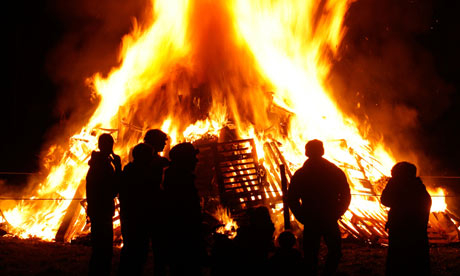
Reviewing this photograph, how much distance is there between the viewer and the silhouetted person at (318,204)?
13.9 ft

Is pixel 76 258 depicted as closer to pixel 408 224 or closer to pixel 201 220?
pixel 201 220

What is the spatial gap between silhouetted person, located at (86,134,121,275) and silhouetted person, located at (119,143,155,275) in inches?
13.2

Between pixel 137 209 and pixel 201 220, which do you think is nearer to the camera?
pixel 201 220

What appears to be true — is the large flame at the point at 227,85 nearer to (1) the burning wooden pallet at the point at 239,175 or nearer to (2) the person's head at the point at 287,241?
(1) the burning wooden pallet at the point at 239,175

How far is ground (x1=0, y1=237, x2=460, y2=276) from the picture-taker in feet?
18.4

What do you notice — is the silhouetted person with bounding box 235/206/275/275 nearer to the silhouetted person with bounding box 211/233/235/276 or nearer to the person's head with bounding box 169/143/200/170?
the silhouetted person with bounding box 211/233/235/276

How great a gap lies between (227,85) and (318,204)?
8381 millimetres

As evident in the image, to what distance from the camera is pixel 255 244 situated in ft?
13.0

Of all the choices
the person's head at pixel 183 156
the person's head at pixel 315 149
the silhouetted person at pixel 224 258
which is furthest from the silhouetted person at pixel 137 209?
the person's head at pixel 315 149

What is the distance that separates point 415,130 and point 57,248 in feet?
55.8

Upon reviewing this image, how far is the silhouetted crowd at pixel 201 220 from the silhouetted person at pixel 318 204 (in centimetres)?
1

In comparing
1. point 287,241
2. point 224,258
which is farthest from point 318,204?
point 224,258

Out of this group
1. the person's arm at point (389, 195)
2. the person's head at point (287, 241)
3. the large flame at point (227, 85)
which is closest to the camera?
the person's head at point (287, 241)

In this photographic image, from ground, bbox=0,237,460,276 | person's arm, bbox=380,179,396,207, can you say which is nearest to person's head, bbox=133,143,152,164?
ground, bbox=0,237,460,276
